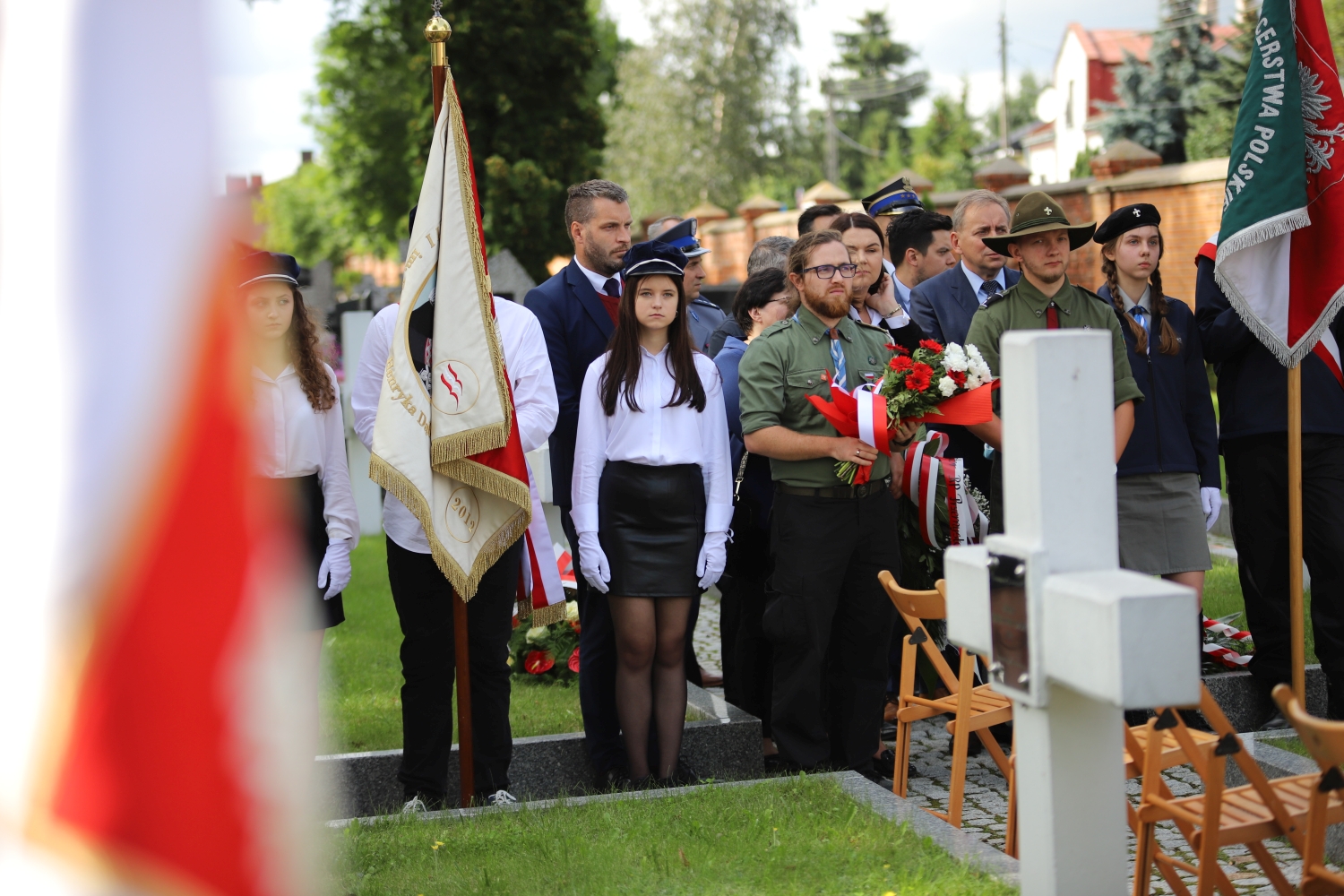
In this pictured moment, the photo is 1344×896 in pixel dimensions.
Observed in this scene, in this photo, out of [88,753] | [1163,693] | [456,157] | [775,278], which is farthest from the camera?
[775,278]

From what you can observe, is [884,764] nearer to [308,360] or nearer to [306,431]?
[306,431]

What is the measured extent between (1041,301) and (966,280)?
3.26 feet

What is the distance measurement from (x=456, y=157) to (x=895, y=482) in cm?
246

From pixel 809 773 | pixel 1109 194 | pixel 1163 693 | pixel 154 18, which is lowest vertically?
pixel 809 773

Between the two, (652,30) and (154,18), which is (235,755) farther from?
(652,30)

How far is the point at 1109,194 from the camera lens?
1569 centimetres

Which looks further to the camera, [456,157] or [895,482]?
[895,482]

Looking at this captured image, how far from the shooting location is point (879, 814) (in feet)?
14.3

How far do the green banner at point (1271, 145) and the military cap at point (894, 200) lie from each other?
8.50ft

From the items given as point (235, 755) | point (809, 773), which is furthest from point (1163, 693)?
point (809, 773)

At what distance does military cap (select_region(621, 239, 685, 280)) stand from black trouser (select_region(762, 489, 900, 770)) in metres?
1.05

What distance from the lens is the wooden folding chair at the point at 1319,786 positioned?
2.67 meters

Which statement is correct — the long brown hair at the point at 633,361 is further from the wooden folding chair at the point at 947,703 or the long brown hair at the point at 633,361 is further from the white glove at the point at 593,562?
the wooden folding chair at the point at 947,703

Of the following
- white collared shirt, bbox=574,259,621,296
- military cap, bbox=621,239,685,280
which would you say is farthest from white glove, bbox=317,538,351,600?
white collared shirt, bbox=574,259,621,296
